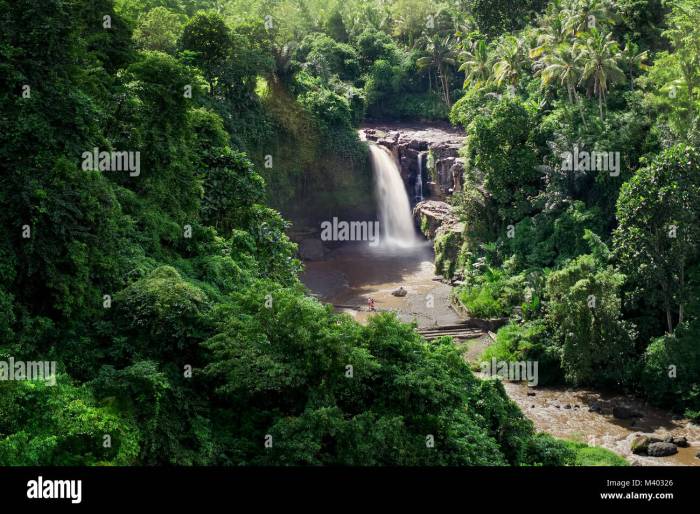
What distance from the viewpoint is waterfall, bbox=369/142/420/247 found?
58.6 meters

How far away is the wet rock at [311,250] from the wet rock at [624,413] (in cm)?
2628

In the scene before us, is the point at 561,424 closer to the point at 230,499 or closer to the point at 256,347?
the point at 256,347

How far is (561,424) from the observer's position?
31.7 metres

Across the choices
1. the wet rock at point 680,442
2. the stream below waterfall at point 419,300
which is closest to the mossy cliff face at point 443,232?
the stream below waterfall at point 419,300

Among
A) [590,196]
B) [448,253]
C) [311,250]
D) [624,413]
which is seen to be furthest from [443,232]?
[624,413]

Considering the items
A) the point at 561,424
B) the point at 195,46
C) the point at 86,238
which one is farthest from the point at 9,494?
the point at 195,46

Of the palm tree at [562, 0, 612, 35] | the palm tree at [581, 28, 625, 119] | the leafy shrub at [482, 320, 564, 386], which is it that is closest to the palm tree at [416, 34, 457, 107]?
the palm tree at [562, 0, 612, 35]

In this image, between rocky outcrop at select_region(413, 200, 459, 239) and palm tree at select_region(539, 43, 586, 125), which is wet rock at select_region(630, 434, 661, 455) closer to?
palm tree at select_region(539, 43, 586, 125)

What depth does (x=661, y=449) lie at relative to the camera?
93.6 ft

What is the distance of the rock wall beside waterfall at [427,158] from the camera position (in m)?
56.4

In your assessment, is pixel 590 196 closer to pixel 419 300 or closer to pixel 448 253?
pixel 419 300

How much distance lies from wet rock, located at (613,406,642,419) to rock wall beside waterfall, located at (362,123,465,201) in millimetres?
24180

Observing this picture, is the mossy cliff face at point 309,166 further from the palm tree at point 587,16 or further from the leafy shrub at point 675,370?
the leafy shrub at point 675,370

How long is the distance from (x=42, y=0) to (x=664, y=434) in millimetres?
25126
